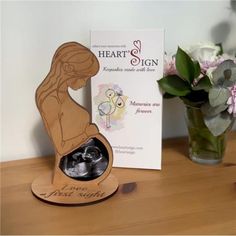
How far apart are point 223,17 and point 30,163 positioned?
0.65 meters

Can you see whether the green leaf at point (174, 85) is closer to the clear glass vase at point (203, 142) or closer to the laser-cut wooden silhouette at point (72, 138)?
the clear glass vase at point (203, 142)

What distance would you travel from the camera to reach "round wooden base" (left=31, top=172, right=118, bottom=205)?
0.74 m

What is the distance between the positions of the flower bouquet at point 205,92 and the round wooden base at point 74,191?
24cm

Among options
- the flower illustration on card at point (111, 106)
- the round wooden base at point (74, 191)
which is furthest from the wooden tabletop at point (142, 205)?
the flower illustration on card at point (111, 106)

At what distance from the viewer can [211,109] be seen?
85 centimetres

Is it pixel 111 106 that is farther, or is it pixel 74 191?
pixel 111 106

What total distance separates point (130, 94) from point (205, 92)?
167 mm

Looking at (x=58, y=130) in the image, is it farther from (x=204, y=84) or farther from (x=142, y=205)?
(x=204, y=84)

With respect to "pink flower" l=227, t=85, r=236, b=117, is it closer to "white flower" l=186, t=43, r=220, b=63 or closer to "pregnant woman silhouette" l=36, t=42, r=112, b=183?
"white flower" l=186, t=43, r=220, b=63

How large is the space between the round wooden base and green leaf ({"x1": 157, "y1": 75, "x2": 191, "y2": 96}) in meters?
0.23

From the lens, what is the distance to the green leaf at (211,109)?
0.84 meters

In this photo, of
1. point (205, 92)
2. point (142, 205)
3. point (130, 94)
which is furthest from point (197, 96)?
point (142, 205)

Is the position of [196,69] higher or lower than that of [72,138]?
higher

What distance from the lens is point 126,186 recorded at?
817 millimetres
